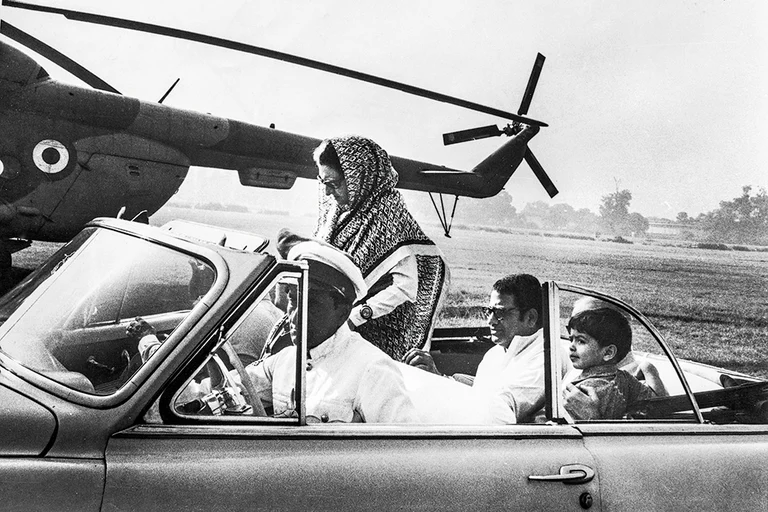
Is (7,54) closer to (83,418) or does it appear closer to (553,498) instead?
(83,418)

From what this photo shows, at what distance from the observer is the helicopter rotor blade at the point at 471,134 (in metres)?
5.06

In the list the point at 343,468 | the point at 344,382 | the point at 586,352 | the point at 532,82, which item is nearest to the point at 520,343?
the point at 586,352

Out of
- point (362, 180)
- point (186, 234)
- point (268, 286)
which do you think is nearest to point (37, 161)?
point (362, 180)

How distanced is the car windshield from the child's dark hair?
1.38m

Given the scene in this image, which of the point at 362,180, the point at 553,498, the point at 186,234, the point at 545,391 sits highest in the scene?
the point at 362,180

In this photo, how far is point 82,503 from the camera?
150 cm

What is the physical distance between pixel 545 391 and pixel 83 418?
1.35 metres

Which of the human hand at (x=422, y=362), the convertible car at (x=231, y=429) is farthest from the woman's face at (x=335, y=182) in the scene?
the convertible car at (x=231, y=429)

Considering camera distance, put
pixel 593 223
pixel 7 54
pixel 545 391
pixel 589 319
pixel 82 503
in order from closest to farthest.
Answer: pixel 82 503, pixel 545 391, pixel 589 319, pixel 7 54, pixel 593 223

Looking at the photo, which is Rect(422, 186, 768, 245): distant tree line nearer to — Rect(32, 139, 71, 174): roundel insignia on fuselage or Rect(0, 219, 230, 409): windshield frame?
Rect(32, 139, 71, 174): roundel insignia on fuselage

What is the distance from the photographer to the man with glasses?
2.23m

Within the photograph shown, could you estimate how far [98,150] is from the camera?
649cm

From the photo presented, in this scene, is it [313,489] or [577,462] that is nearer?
[313,489]

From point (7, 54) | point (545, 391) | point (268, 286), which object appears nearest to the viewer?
point (268, 286)
